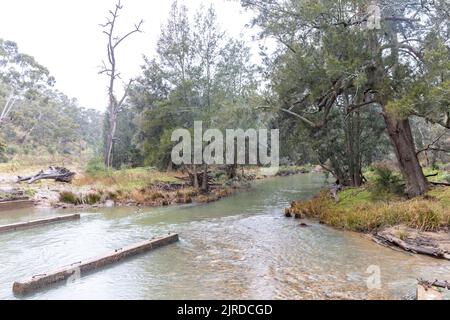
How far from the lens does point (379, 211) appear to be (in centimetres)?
1019

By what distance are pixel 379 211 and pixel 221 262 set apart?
5.14 m

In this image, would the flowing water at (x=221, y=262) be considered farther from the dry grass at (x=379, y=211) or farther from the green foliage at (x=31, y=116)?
the green foliage at (x=31, y=116)

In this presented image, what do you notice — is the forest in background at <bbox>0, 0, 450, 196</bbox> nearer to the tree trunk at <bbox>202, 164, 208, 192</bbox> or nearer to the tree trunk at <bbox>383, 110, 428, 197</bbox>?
the tree trunk at <bbox>383, 110, 428, 197</bbox>

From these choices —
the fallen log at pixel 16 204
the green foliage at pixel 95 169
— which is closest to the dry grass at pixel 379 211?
the fallen log at pixel 16 204

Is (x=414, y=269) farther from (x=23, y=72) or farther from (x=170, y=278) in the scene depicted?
(x=23, y=72)

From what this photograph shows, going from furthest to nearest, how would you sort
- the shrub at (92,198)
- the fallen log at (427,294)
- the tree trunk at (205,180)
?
the tree trunk at (205,180) < the shrub at (92,198) < the fallen log at (427,294)

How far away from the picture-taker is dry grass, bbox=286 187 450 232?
876cm

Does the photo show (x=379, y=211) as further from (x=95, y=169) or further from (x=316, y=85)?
(x=95, y=169)

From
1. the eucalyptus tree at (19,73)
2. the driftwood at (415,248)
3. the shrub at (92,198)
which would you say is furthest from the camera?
the eucalyptus tree at (19,73)

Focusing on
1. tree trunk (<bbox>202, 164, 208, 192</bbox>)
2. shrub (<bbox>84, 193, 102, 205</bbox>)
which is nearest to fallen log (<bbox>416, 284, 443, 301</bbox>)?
shrub (<bbox>84, 193, 102, 205</bbox>)

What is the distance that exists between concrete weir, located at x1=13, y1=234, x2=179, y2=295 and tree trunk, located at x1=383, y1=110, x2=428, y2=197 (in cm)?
794

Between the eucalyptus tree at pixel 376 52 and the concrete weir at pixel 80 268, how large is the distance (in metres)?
6.55

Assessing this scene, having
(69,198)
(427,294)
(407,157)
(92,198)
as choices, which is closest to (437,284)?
(427,294)

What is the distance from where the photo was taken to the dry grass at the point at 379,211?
8.76 metres
